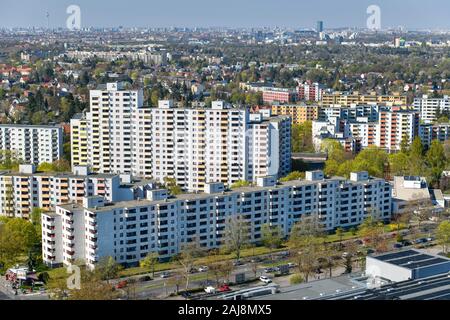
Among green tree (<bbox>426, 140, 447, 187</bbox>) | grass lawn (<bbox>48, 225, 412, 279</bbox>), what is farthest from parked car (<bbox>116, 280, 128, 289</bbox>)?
green tree (<bbox>426, 140, 447, 187</bbox>)

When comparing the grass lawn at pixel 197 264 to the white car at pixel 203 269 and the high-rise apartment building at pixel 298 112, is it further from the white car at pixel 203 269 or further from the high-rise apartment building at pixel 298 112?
the high-rise apartment building at pixel 298 112

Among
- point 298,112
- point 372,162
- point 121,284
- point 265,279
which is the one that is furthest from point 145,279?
point 298,112

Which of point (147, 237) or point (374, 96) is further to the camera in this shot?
point (374, 96)

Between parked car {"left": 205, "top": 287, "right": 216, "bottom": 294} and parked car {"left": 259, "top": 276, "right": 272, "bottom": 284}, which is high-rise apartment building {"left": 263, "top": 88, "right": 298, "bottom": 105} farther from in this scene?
parked car {"left": 205, "top": 287, "right": 216, "bottom": 294}

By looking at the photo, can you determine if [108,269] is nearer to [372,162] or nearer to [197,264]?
[197,264]

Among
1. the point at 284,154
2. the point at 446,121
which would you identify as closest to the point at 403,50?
the point at 446,121

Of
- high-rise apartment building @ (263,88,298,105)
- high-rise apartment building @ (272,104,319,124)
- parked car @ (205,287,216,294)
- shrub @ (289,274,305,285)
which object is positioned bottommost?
parked car @ (205,287,216,294)
